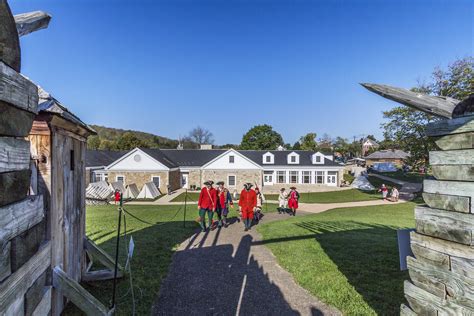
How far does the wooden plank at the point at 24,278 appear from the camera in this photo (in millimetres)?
1318

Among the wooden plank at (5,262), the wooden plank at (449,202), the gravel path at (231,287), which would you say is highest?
the wooden plank at (449,202)

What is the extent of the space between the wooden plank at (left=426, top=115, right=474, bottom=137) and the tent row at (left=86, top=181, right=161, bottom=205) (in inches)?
1040

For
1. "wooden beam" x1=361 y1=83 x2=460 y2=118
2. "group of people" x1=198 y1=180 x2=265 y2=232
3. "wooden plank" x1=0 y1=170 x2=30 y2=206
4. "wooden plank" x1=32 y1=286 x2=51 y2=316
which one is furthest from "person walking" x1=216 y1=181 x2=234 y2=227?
"wooden plank" x1=0 y1=170 x2=30 y2=206

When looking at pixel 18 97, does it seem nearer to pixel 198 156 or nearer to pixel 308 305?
pixel 308 305

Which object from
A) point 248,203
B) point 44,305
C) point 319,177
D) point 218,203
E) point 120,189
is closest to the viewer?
Result: point 44,305

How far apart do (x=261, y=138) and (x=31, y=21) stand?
72.2 meters

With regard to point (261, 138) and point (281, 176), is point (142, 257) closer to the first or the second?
point (281, 176)

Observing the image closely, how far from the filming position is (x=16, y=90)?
142cm

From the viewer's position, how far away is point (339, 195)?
3244 centimetres

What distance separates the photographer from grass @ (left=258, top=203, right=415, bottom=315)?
4.93 m

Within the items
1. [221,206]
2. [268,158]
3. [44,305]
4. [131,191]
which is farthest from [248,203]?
[268,158]

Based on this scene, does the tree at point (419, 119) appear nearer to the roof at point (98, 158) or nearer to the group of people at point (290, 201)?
the group of people at point (290, 201)

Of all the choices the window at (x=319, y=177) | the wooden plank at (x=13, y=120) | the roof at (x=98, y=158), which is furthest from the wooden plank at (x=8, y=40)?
the window at (x=319, y=177)

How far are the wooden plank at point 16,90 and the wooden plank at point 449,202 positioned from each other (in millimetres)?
3477
